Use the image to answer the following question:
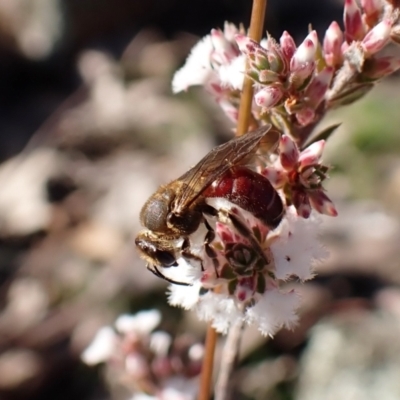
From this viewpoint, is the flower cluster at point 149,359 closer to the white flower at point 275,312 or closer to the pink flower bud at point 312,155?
the white flower at point 275,312

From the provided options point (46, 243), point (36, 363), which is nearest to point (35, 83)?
point (46, 243)

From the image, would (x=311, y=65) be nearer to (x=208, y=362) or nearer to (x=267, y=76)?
(x=267, y=76)

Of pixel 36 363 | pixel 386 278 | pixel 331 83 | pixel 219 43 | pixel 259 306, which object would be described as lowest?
pixel 386 278

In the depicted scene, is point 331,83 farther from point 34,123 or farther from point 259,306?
point 34,123

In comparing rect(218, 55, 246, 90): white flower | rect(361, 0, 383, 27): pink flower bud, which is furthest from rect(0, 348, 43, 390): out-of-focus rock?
rect(361, 0, 383, 27): pink flower bud

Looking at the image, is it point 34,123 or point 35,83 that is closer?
point 34,123

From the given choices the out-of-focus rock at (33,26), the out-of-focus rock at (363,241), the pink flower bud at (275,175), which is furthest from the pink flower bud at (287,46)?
the out-of-focus rock at (33,26)

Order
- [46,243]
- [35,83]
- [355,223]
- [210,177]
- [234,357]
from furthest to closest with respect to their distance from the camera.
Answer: [35,83], [46,243], [355,223], [234,357], [210,177]
